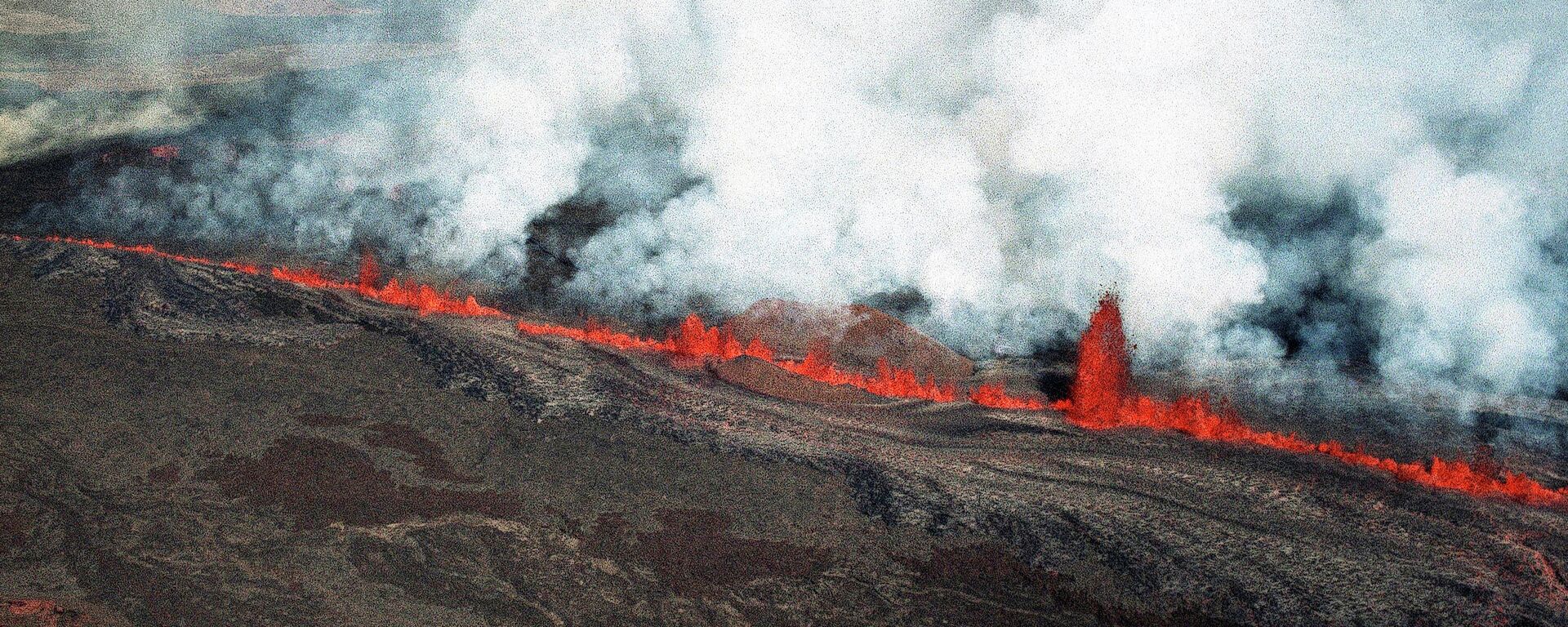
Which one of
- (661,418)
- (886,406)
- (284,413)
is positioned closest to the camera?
(284,413)

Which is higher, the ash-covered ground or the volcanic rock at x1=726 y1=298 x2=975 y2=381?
the volcanic rock at x1=726 y1=298 x2=975 y2=381

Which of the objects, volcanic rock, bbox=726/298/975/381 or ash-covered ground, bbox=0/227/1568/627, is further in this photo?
volcanic rock, bbox=726/298/975/381

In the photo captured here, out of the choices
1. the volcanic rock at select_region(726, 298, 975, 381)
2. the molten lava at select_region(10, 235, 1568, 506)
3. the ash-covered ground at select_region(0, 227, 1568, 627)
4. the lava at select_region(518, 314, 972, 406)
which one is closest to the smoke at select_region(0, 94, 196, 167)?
the molten lava at select_region(10, 235, 1568, 506)

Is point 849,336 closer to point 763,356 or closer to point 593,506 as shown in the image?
point 763,356

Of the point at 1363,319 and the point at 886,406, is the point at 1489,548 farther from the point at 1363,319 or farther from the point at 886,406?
the point at 1363,319

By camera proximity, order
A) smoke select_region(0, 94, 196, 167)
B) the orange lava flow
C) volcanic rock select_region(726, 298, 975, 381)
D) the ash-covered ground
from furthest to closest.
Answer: smoke select_region(0, 94, 196, 167) < volcanic rock select_region(726, 298, 975, 381) < the orange lava flow < the ash-covered ground

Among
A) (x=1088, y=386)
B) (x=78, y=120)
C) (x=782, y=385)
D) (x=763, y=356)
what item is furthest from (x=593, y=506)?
(x=78, y=120)

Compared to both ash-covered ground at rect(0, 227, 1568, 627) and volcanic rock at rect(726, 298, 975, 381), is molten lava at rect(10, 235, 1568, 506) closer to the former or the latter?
volcanic rock at rect(726, 298, 975, 381)

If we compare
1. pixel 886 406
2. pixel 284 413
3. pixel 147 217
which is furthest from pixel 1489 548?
pixel 147 217
